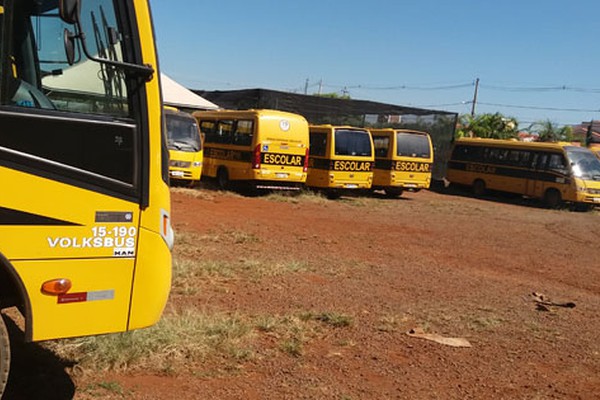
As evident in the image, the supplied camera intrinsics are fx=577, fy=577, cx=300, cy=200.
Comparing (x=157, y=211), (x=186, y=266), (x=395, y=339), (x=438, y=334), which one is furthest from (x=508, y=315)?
(x=157, y=211)

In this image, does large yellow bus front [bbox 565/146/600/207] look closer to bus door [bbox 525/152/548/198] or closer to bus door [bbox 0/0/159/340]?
bus door [bbox 525/152/548/198]

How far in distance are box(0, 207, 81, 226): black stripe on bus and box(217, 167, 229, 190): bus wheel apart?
48.9 ft

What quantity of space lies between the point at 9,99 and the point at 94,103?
0.41 metres

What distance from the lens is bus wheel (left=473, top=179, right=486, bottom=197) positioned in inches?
950

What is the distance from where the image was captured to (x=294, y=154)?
16906 millimetres

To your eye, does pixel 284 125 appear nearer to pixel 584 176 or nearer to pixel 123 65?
pixel 584 176

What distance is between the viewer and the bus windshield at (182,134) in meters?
16.1

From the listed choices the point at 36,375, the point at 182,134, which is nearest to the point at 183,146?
the point at 182,134

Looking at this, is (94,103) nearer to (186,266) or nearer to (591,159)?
(186,266)

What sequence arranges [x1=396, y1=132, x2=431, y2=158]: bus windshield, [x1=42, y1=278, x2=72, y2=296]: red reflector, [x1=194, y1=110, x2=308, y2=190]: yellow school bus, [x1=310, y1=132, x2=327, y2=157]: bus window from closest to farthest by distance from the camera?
[x1=42, y1=278, x2=72, y2=296]: red reflector < [x1=194, y1=110, x2=308, y2=190]: yellow school bus < [x1=310, y1=132, x2=327, y2=157]: bus window < [x1=396, y1=132, x2=431, y2=158]: bus windshield

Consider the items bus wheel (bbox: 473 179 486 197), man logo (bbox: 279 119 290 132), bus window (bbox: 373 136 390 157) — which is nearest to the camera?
man logo (bbox: 279 119 290 132)

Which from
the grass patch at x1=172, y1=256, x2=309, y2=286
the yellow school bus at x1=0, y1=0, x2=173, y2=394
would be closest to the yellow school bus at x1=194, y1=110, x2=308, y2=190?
the grass patch at x1=172, y1=256, x2=309, y2=286

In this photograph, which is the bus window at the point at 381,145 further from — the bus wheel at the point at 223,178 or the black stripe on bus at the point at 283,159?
the bus wheel at the point at 223,178

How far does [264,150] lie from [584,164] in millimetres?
11906
